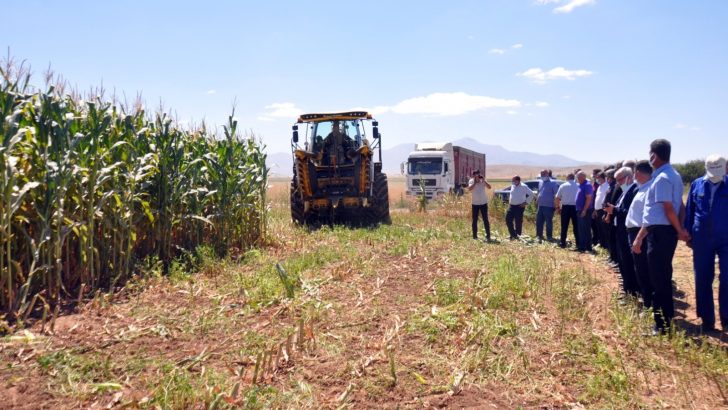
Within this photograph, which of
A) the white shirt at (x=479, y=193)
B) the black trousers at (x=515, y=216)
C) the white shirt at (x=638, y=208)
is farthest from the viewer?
the black trousers at (x=515, y=216)

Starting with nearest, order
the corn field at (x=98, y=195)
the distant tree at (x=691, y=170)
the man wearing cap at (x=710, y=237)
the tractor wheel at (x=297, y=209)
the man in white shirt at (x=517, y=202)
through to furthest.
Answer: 1. the man wearing cap at (x=710, y=237)
2. the corn field at (x=98, y=195)
3. the man in white shirt at (x=517, y=202)
4. the tractor wheel at (x=297, y=209)
5. the distant tree at (x=691, y=170)

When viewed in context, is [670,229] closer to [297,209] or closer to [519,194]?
[519,194]

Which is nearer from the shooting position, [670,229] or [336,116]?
[670,229]

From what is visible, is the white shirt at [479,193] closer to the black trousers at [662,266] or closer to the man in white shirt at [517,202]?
the man in white shirt at [517,202]

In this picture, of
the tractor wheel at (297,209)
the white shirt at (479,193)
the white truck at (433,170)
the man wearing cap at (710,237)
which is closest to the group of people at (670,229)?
the man wearing cap at (710,237)

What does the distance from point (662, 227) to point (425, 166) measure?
16294 mm

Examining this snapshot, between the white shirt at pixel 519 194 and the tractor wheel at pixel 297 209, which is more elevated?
the white shirt at pixel 519 194

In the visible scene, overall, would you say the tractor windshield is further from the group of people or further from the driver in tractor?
the group of people

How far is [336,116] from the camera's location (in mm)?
12320

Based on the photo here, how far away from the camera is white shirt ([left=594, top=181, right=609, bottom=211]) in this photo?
27.0ft

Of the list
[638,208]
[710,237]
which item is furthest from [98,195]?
[710,237]

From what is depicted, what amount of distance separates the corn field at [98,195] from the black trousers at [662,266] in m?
5.74

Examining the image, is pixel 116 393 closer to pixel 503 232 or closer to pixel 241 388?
pixel 241 388

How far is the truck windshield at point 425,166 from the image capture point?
67.3 feet
